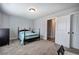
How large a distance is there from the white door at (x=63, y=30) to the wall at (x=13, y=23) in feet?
2.00

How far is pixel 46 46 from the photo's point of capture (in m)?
1.48

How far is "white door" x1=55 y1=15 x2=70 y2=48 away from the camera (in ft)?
4.82

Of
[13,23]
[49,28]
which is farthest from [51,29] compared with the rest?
[13,23]

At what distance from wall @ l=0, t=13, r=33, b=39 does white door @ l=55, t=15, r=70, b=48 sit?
0.61 meters

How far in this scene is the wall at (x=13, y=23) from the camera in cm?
137

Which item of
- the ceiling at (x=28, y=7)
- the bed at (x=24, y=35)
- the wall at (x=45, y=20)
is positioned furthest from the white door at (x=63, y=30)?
the bed at (x=24, y=35)

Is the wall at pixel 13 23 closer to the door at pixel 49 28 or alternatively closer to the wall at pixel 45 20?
the wall at pixel 45 20

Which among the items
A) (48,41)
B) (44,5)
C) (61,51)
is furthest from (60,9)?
(61,51)

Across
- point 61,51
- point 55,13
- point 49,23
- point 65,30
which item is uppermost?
point 55,13

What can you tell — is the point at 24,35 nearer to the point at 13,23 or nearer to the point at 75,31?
the point at 13,23

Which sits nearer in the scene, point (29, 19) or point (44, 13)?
point (29, 19)

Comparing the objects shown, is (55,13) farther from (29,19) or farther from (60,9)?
(29,19)

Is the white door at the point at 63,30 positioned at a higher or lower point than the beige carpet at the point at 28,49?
higher

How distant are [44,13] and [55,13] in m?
0.25
